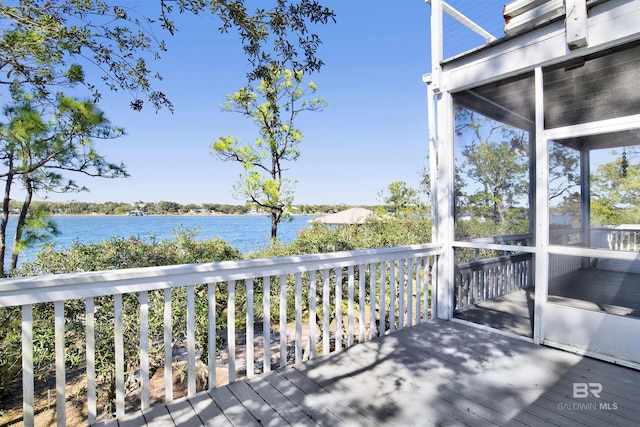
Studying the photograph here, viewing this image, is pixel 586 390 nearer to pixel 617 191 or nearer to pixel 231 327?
pixel 617 191

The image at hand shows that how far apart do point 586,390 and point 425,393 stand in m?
1.06

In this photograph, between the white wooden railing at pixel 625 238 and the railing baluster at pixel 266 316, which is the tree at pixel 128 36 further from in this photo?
the white wooden railing at pixel 625 238

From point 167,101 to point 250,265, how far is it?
1674mm

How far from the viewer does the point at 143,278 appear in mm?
1817

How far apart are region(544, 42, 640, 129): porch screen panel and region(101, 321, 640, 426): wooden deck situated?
1960 mm

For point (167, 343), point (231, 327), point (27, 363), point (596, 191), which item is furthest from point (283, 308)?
point (596, 191)

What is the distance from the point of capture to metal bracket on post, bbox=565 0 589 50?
2428 millimetres

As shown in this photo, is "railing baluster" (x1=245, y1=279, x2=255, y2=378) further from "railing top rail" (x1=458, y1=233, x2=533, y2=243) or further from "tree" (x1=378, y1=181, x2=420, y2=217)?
"tree" (x1=378, y1=181, x2=420, y2=217)

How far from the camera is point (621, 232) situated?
255 cm

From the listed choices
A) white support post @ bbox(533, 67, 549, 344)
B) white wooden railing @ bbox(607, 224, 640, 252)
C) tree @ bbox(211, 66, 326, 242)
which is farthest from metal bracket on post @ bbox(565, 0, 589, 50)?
tree @ bbox(211, 66, 326, 242)

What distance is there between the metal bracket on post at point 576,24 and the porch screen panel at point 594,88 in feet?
0.63

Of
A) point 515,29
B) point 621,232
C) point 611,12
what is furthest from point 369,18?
point 621,232

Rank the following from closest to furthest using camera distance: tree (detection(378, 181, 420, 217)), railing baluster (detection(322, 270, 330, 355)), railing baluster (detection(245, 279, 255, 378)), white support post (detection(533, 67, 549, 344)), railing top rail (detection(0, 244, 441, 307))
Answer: railing top rail (detection(0, 244, 441, 307)) → railing baluster (detection(245, 279, 255, 378)) → railing baluster (detection(322, 270, 330, 355)) → white support post (detection(533, 67, 549, 344)) → tree (detection(378, 181, 420, 217))

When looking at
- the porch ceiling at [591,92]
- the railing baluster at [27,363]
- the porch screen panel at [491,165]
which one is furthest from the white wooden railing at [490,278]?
the railing baluster at [27,363]
